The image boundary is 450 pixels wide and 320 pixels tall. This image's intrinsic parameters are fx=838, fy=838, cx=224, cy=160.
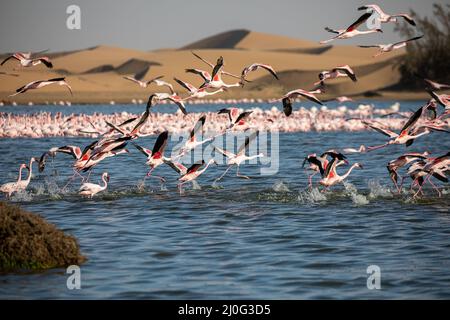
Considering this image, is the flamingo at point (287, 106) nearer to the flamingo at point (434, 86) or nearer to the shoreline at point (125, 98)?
the flamingo at point (434, 86)

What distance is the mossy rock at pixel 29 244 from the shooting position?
12.7 metres

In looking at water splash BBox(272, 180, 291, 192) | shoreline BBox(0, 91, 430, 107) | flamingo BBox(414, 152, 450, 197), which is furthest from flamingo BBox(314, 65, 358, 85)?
shoreline BBox(0, 91, 430, 107)

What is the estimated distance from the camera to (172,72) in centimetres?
14988

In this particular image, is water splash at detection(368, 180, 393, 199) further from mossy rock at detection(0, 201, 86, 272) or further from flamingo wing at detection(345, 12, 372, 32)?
mossy rock at detection(0, 201, 86, 272)

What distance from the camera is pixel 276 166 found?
30.3 metres

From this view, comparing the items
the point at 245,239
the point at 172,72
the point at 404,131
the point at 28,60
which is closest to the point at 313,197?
the point at 404,131

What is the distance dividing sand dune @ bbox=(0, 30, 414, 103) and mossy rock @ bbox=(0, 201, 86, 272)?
98183 mm

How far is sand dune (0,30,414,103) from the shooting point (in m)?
129

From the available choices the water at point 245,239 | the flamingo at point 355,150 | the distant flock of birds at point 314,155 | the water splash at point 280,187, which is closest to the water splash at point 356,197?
the water at point 245,239

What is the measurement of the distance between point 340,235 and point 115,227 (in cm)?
462

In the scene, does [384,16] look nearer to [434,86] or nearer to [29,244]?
[434,86]

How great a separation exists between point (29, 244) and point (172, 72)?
138385 mm
